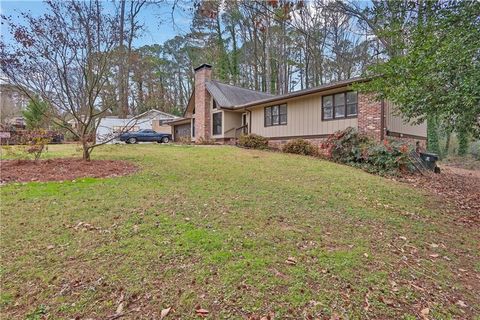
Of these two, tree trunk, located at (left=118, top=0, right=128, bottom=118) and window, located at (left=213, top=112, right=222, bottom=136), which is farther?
window, located at (left=213, top=112, right=222, bottom=136)

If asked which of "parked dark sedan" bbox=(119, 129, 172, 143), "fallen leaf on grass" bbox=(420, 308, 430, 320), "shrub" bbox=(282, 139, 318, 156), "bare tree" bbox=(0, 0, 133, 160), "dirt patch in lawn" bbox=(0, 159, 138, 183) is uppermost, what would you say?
"bare tree" bbox=(0, 0, 133, 160)

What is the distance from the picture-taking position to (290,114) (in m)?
15.3

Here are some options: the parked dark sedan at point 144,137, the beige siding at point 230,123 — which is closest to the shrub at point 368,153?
the beige siding at point 230,123

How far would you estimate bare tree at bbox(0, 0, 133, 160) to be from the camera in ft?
24.3

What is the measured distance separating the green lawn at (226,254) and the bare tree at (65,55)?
12.0ft

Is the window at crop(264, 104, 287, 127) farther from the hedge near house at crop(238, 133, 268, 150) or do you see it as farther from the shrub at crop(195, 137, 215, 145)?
the shrub at crop(195, 137, 215, 145)

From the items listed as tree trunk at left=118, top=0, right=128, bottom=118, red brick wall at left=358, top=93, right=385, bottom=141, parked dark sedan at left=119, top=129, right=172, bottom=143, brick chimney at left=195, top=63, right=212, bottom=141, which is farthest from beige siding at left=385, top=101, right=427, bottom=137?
parked dark sedan at left=119, top=129, right=172, bottom=143

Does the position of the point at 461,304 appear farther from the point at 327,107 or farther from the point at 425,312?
the point at 327,107

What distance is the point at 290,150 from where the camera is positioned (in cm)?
1345

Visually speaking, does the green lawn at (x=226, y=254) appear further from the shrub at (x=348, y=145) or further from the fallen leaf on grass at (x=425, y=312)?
the shrub at (x=348, y=145)

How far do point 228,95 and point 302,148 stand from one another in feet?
27.9

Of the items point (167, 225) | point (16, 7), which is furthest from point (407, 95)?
point (16, 7)

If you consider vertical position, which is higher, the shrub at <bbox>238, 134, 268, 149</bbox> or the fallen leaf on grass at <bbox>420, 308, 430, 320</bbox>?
the shrub at <bbox>238, 134, 268, 149</bbox>

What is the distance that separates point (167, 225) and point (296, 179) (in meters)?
4.32
